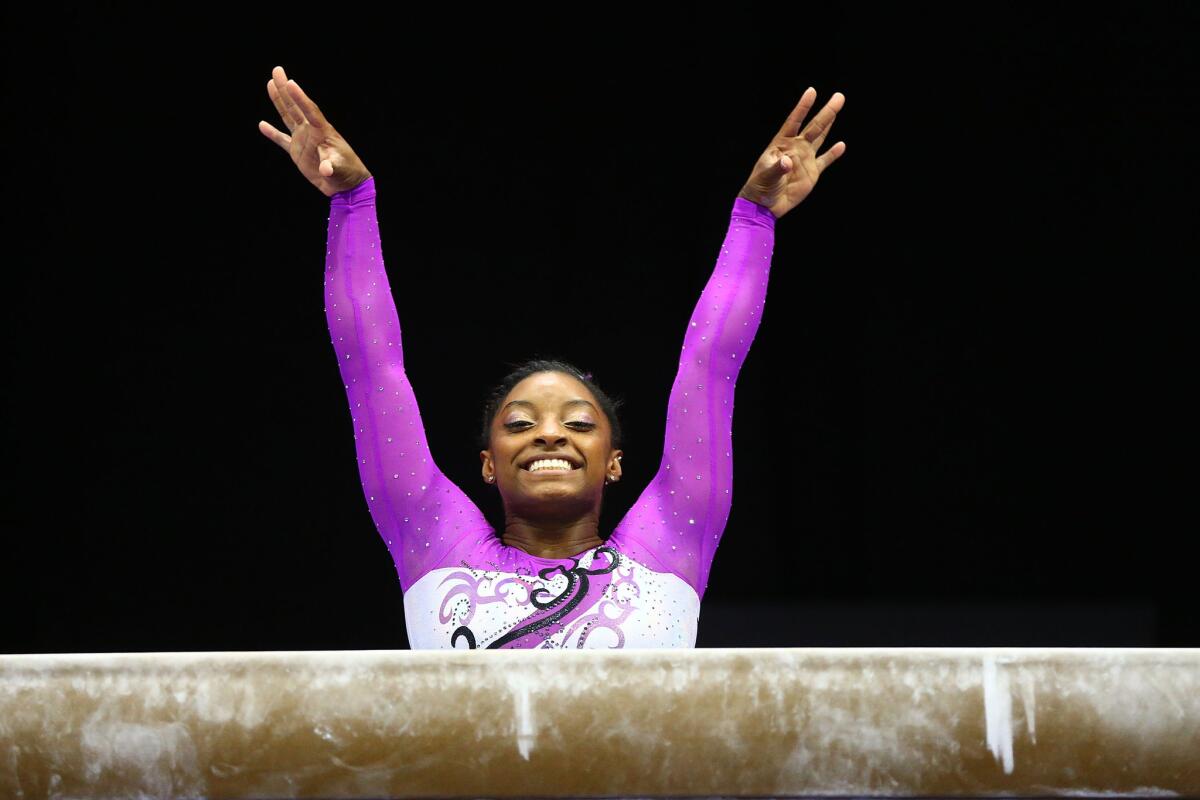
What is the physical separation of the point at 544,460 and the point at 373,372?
366mm

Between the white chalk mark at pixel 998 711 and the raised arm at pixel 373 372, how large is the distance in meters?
1.20

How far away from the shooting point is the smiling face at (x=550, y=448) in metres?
2.65

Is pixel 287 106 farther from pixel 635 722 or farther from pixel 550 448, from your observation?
pixel 635 722

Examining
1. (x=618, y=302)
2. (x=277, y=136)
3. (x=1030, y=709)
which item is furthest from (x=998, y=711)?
(x=618, y=302)

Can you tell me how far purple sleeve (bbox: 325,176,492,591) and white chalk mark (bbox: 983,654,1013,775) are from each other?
120 centimetres

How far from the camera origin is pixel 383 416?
8.68 ft

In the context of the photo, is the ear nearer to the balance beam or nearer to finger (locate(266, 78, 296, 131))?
finger (locate(266, 78, 296, 131))

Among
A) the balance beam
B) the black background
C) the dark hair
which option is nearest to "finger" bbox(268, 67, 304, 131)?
the dark hair

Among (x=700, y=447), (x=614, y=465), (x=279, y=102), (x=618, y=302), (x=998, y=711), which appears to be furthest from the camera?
(x=618, y=302)

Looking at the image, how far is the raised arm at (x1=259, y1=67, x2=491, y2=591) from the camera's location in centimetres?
263

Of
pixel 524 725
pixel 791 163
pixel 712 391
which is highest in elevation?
pixel 791 163

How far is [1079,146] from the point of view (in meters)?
4.30

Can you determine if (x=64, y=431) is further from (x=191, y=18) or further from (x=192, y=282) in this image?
(x=191, y=18)

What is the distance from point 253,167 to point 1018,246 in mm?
2394
